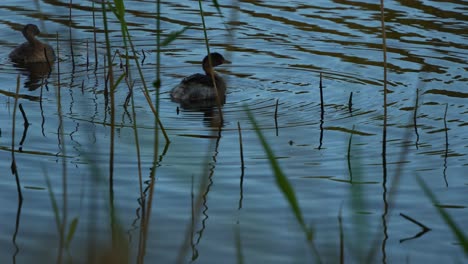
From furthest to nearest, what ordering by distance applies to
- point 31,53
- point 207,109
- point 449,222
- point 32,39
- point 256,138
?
point 32,39 < point 31,53 < point 207,109 < point 256,138 < point 449,222

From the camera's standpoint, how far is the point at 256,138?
8547 millimetres

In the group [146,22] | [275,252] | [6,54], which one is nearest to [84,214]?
[275,252]

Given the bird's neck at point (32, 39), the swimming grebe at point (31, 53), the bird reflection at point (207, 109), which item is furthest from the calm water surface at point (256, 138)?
the bird's neck at point (32, 39)

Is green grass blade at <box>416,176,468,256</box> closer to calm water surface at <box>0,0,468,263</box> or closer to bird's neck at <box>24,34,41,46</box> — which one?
calm water surface at <box>0,0,468,263</box>

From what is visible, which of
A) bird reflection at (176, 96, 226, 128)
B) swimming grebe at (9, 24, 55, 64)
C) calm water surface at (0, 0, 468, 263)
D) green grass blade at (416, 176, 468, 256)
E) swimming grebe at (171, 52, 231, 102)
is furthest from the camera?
swimming grebe at (9, 24, 55, 64)

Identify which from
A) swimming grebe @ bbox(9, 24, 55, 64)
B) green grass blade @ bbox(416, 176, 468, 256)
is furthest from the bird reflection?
green grass blade @ bbox(416, 176, 468, 256)

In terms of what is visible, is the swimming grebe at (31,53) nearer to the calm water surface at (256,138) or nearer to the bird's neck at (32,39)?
the bird's neck at (32,39)

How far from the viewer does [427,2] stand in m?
13.9

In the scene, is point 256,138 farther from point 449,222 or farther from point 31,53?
point 449,222

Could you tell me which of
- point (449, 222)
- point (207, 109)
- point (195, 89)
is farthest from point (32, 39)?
point (449, 222)

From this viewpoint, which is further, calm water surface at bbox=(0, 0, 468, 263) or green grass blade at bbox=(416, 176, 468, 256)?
calm water surface at bbox=(0, 0, 468, 263)

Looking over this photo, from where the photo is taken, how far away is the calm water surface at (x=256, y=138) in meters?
6.14

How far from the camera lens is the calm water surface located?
6145mm

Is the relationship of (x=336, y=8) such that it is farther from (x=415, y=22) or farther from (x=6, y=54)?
(x=6, y=54)
